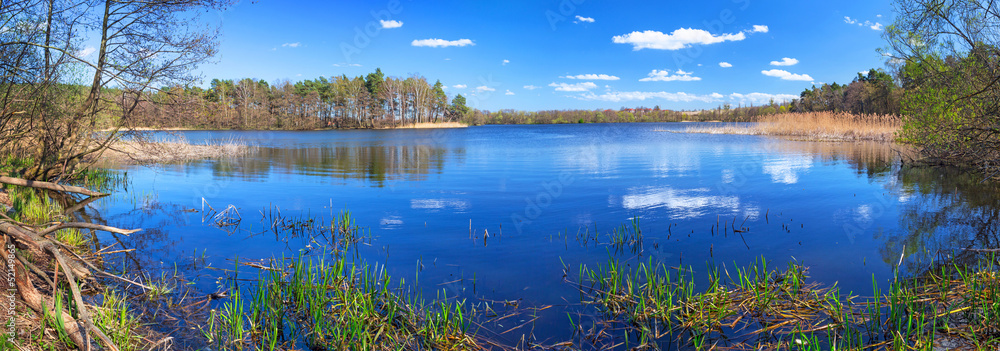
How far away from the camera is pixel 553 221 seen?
412 inches

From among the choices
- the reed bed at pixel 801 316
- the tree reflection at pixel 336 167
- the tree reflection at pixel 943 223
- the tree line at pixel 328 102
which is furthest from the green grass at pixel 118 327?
the tree line at pixel 328 102

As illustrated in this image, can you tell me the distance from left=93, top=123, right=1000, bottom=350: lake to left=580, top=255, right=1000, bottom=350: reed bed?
668 millimetres

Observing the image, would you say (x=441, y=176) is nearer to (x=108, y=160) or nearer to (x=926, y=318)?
(x=926, y=318)

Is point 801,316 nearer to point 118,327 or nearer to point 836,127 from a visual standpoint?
point 118,327

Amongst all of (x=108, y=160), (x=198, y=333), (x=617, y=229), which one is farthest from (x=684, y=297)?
(x=108, y=160)

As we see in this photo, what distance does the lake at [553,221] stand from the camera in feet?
23.2

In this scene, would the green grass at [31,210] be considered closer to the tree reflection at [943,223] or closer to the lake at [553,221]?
the lake at [553,221]

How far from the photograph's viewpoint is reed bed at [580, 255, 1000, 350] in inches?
181

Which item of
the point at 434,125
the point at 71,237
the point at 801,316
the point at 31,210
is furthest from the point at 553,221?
the point at 434,125

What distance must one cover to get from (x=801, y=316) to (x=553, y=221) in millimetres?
5650

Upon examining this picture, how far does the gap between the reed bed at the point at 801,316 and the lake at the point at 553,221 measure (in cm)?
67

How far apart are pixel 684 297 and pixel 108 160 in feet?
99.5

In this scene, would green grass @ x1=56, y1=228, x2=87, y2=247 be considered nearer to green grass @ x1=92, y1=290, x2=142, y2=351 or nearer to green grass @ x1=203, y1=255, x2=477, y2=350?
green grass @ x1=92, y1=290, x2=142, y2=351

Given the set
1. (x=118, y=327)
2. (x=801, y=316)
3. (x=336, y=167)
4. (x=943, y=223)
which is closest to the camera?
(x=118, y=327)
